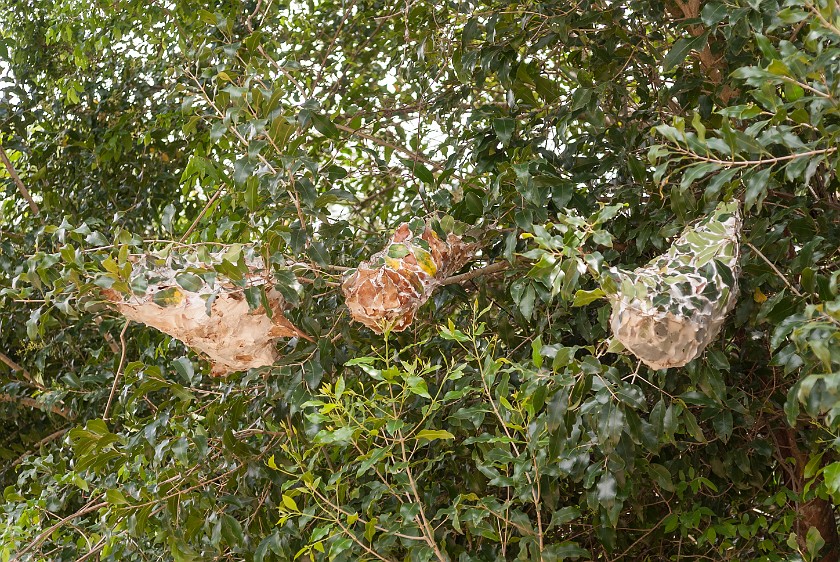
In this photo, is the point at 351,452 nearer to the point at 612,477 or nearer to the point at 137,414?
the point at 612,477

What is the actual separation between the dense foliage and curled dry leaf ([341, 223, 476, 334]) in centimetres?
6

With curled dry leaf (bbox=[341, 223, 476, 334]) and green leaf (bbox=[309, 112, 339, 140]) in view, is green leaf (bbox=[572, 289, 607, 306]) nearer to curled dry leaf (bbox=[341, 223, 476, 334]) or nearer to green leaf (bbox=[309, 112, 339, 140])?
curled dry leaf (bbox=[341, 223, 476, 334])

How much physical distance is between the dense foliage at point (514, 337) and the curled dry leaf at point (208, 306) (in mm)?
48

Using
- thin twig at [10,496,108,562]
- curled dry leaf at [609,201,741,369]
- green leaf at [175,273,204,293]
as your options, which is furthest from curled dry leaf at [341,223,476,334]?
thin twig at [10,496,108,562]

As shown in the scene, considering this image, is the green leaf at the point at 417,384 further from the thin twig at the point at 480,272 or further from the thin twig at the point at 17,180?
the thin twig at the point at 17,180

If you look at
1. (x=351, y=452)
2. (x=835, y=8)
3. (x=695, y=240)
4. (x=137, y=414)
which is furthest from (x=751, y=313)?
(x=137, y=414)

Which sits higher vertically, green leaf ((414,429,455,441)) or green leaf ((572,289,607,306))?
green leaf ((572,289,607,306))

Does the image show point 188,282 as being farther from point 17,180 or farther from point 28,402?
point 28,402

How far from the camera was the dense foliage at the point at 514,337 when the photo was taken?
153cm

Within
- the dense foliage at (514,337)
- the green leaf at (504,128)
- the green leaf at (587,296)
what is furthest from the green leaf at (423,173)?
the green leaf at (587,296)

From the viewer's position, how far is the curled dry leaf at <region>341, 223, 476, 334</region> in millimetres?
1670

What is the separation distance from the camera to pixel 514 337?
2037 mm

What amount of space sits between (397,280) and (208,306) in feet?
1.06

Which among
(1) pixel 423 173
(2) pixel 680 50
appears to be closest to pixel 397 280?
(1) pixel 423 173
